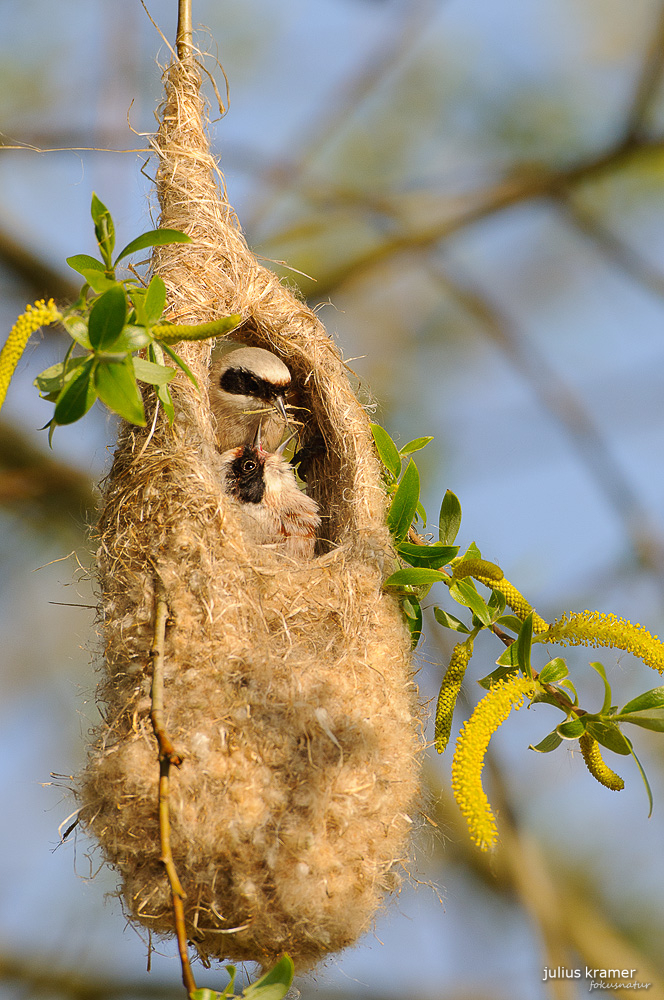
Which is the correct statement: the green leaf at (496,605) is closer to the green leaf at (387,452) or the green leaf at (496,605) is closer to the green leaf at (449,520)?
the green leaf at (449,520)

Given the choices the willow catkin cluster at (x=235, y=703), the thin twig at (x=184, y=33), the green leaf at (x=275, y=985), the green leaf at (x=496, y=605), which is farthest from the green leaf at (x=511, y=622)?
the thin twig at (x=184, y=33)

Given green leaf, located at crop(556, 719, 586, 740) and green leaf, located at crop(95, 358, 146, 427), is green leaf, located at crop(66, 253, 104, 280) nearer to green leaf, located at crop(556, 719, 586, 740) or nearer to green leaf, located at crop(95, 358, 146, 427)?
green leaf, located at crop(95, 358, 146, 427)

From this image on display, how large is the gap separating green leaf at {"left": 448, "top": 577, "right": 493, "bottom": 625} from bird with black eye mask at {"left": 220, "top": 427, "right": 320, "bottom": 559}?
517mm

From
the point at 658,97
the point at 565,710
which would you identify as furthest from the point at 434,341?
the point at 565,710

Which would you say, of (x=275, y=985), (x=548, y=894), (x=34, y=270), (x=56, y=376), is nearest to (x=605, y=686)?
(x=275, y=985)

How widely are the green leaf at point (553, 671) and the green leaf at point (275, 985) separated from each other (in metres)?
0.67

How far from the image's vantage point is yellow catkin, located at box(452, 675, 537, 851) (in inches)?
47.8

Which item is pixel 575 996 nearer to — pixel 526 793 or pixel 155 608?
pixel 526 793

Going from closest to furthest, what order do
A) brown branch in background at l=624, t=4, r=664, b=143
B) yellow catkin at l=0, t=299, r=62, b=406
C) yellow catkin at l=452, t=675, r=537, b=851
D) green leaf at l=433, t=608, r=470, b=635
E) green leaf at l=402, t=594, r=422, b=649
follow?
yellow catkin at l=0, t=299, r=62, b=406 < yellow catkin at l=452, t=675, r=537, b=851 < green leaf at l=433, t=608, r=470, b=635 < green leaf at l=402, t=594, r=422, b=649 < brown branch in background at l=624, t=4, r=664, b=143

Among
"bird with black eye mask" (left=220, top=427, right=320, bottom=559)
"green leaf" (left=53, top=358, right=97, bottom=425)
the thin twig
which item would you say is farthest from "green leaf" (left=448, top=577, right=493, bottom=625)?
the thin twig

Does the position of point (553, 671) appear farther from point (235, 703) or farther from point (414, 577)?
point (235, 703)

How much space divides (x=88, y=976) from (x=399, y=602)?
2.48m

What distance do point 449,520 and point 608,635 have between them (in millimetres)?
459

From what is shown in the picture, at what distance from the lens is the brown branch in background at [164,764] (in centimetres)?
109
